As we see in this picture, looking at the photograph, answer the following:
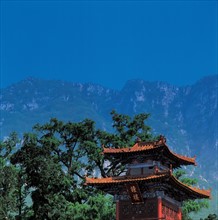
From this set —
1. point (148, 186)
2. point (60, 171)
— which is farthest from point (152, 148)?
point (60, 171)

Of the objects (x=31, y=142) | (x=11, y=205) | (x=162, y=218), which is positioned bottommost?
(x=162, y=218)

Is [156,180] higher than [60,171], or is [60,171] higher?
[60,171]

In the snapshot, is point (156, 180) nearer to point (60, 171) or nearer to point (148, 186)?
point (148, 186)

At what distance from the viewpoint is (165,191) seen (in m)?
39.7

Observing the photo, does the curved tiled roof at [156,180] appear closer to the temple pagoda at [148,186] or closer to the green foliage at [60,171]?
the temple pagoda at [148,186]

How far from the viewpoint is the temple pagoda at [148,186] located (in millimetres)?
38875

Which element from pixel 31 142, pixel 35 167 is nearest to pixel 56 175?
pixel 35 167

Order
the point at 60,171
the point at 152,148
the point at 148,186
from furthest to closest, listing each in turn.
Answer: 1. the point at 60,171
2. the point at 152,148
3. the point at 148,186

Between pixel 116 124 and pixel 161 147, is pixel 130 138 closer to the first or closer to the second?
pixel 116 124

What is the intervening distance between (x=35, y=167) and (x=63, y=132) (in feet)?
27.5

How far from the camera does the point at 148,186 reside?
39.5m

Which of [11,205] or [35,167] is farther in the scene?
[35,167]

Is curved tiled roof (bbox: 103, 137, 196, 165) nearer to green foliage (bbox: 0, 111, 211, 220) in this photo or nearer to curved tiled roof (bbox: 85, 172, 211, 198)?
curved tiled roof (bbox: 85, 172, 211, 198)

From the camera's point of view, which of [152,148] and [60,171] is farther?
[60,171]
